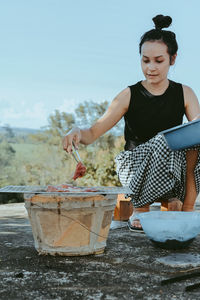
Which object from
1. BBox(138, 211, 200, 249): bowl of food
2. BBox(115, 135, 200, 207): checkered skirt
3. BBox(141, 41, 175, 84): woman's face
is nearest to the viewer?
BBox(138, 211, 200, 249): bowl of food

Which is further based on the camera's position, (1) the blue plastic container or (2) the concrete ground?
(1) the blue plastic container

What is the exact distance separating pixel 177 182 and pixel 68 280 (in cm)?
138

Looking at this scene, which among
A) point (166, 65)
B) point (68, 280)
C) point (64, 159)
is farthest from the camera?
point (64, 159)

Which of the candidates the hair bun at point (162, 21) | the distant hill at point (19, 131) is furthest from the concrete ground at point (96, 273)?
the distant hill at point (19, 131)

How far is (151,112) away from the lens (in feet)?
10.1

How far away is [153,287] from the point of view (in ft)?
5.06

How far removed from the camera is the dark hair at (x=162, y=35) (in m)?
2.96

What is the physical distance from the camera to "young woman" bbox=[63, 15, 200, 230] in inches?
104

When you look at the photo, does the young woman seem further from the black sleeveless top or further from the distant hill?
the distant hill

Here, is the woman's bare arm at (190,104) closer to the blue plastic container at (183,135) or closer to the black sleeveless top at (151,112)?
the black sleeveless top at (151,112)

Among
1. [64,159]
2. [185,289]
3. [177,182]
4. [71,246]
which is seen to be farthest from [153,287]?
[64,159]

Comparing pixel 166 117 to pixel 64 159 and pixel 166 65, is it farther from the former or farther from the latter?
pixel 64 159

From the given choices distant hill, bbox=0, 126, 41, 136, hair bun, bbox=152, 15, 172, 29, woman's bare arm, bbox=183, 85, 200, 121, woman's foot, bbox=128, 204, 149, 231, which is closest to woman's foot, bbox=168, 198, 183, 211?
woman's foot, bbox=128, 204, 149, 231

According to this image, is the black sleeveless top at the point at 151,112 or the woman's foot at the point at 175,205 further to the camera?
the black sleeveless top at the point at 151,112
